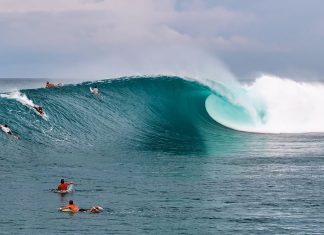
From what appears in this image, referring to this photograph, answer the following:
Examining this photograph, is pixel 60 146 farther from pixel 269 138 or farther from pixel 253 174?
pixel 269 138

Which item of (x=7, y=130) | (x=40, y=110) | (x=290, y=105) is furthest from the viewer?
(x=290, y=105)

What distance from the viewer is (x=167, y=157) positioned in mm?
33969

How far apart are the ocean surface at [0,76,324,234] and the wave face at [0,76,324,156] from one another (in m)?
0.09

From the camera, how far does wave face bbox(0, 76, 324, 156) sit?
3688 centimetres

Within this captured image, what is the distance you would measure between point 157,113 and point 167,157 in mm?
11788

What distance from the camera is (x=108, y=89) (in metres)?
47.4

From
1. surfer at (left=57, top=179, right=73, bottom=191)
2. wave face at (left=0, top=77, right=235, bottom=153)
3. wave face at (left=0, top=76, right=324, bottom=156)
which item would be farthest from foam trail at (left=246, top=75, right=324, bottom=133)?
surfer at (left=57, top=179, right=73, bottom=191)

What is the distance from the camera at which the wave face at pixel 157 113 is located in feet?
121

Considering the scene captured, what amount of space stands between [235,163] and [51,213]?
39.2 ft

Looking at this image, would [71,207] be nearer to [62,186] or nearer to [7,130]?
[62,186]

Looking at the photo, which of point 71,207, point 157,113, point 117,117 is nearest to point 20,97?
point 117,117

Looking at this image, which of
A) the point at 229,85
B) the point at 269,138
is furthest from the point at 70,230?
the point at 229,85

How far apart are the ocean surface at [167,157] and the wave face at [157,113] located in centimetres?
9

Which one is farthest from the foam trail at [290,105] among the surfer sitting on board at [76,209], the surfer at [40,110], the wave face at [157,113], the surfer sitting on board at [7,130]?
the surfer sitting on board at [76,209]
